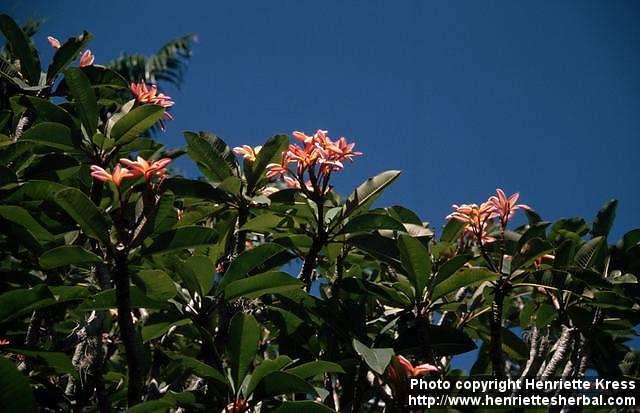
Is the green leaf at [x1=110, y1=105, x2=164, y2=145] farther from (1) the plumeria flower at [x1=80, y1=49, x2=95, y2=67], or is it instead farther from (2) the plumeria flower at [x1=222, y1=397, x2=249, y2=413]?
(2) the plumeria flower at [x1=222, y1=397, x2=249, y2=413]

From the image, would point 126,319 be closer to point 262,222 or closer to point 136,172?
point 136,172

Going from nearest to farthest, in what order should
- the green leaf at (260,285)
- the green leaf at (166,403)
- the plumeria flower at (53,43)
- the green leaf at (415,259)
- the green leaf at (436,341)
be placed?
the green leaf at (166,403) < the green leaf at (260,285) < the green leaf at (415,259) < the green leaf at (436,341) < the plumeria flower at (53,43)

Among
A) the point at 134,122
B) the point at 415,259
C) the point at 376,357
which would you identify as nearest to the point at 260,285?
the point at 376,357

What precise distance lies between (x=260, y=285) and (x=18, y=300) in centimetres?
63

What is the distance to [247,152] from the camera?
253 centimetres

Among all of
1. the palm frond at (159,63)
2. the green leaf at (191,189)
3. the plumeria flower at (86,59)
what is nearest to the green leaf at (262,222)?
the green leaf at (191,189)

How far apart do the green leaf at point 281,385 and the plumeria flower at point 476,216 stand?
2.89ft

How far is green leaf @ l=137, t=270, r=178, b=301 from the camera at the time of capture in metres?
1.87

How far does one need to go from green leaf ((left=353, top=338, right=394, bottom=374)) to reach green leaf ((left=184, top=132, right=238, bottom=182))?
0.79 m

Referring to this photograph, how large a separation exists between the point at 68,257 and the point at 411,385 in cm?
99

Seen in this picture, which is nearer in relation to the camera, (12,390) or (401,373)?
(12,390)

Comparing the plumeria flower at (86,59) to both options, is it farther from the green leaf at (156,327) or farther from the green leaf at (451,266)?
the green leaf at (451,266)

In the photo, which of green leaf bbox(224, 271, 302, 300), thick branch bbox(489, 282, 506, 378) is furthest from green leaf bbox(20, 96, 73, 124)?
thick branch bbox(489, 282, 506, 378)

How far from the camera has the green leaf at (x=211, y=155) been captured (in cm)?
235
